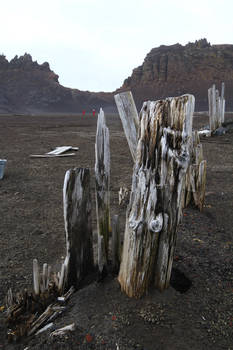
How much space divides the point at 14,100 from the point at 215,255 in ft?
190

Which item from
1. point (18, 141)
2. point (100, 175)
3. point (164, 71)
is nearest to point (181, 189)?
point (100, 175)

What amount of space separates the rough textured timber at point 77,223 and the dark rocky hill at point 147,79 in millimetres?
53309

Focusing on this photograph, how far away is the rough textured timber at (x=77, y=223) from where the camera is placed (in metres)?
2.15

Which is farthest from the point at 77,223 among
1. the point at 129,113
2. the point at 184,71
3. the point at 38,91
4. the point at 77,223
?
the point at 184,71

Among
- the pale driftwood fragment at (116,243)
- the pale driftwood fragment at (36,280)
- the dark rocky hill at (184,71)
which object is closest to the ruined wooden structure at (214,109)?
the pale driftwood fragment at (116,243)

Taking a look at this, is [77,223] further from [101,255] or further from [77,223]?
[101,255]

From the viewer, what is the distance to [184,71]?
2274 inches

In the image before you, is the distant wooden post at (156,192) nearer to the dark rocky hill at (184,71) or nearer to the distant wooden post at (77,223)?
the distant wooden post at (77,223)

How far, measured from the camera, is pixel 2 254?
3104mm

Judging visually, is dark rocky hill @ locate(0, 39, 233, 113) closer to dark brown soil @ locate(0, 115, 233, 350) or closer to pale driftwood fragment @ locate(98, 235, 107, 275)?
dark brown soil @ locate(0, 115, 233, 350)

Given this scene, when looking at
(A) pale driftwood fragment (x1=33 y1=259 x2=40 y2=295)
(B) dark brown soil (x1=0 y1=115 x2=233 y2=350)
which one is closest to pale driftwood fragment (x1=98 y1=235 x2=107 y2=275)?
(B) dark brown soil (x1=0 y1=115 x2=233 y2=350)

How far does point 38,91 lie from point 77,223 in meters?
60.2

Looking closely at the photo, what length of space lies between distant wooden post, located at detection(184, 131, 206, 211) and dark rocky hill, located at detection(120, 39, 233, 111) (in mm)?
51407

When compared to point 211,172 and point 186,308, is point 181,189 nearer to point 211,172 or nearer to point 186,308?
point 186,308
